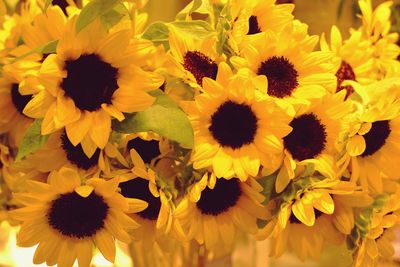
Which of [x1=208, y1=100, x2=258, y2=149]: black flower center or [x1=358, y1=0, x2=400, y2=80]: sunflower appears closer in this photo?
[x1=208, y1=100, x2=258, y2=149]: black flower center

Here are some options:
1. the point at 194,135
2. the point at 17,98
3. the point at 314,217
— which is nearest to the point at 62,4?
the point at 17,98

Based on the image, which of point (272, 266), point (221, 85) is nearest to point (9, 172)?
point (221, 85)

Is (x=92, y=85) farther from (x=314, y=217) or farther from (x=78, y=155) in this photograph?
(x=314, y=217)

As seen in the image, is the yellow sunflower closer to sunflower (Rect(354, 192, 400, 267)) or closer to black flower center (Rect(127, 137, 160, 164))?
sunflower (Rect(354, 192, 400, 267))

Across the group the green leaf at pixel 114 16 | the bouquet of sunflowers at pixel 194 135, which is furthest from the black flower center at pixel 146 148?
the green leaf at pixel 114 16

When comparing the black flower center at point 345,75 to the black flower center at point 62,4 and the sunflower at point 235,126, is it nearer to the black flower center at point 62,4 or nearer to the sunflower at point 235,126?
the sunflower at point 235,126

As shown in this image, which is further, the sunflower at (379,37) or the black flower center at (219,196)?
the sunflower at (379,37)

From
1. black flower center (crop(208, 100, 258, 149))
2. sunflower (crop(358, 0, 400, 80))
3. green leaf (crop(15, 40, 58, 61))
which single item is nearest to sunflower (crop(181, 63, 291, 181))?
black flower center (crop(208, 100, 258, 149))
